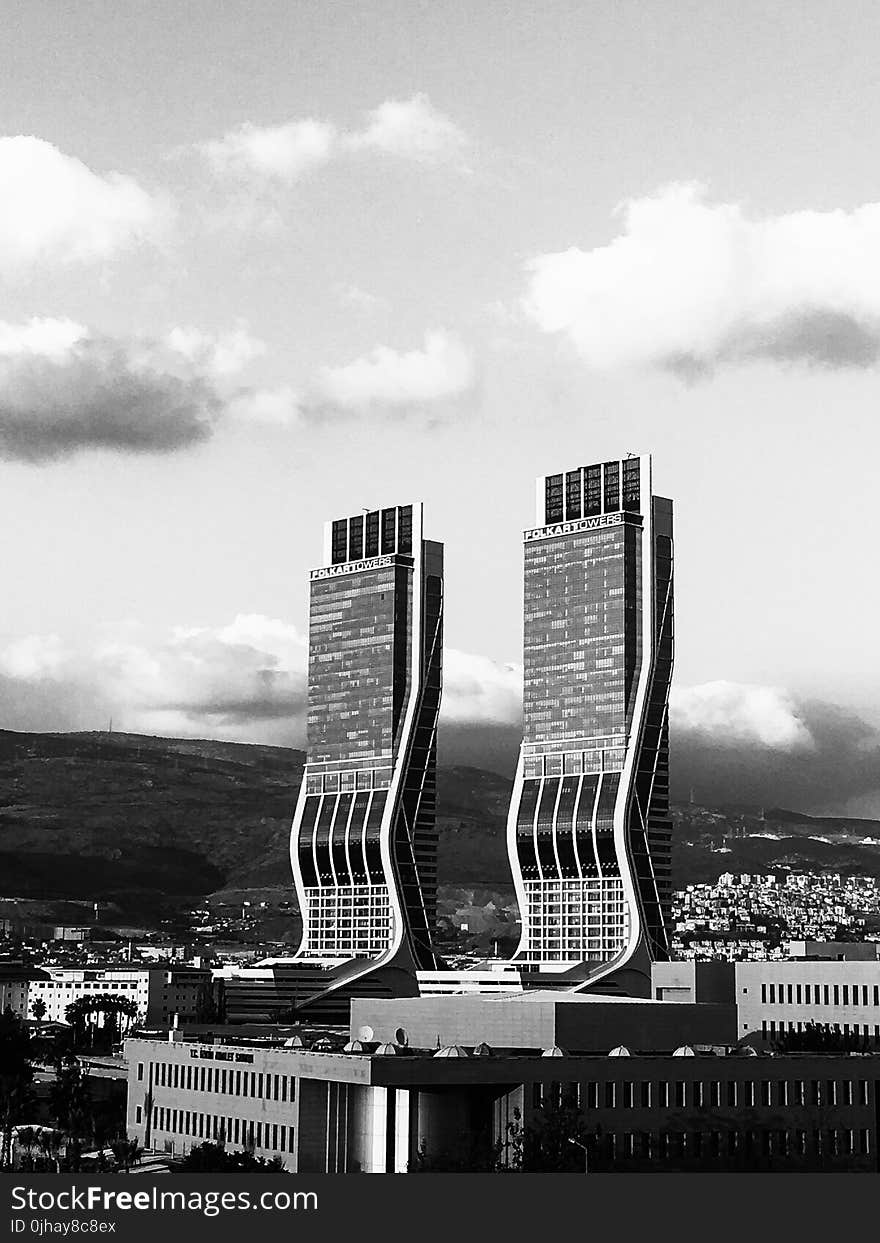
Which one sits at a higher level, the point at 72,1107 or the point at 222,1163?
the point at 72,1107

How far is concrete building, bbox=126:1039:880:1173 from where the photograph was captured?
12588 centimetres

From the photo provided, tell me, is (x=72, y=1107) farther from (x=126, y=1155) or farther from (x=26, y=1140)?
(x=126, y=1155)

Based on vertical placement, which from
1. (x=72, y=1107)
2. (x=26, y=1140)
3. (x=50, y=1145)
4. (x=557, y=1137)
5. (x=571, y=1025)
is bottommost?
(x=50, y=1145)

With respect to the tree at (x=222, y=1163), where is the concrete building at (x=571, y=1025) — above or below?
above

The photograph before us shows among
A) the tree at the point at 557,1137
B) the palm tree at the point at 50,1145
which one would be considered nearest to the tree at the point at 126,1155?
the palm tree at the point at 50,1145

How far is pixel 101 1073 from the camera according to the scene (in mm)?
199000

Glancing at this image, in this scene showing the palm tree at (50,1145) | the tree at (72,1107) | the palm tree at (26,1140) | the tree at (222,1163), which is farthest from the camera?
the tree at (72,1107)

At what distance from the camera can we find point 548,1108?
413 ft

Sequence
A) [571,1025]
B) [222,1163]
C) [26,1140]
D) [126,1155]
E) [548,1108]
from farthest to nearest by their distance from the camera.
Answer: [571,1025], [26,1140], [126,1155], [548,1108], [222,1163]

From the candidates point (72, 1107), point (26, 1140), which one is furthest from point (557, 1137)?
point (72, 1107)

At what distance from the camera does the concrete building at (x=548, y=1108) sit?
4956 inches

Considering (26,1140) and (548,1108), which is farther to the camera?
(26,1140)

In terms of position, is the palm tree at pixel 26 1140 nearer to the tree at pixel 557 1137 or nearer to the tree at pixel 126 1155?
the tree at pixel 126 1155
